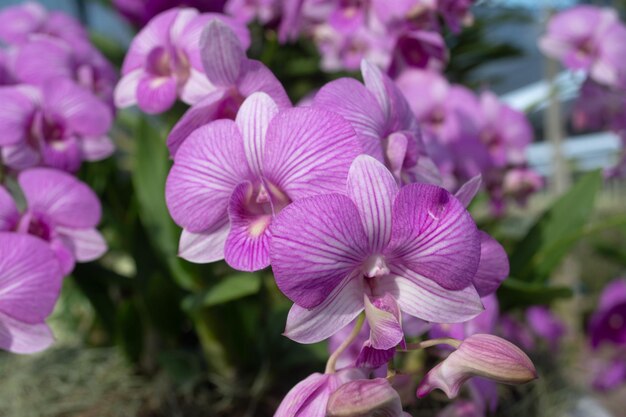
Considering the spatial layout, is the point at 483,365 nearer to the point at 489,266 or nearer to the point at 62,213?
the point at 489,266

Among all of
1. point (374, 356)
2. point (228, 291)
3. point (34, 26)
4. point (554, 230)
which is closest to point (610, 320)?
point (554, 230)

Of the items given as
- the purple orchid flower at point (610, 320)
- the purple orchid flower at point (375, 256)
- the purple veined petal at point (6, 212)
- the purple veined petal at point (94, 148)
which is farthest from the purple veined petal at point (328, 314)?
the purple orchid flower at point (610, 320)

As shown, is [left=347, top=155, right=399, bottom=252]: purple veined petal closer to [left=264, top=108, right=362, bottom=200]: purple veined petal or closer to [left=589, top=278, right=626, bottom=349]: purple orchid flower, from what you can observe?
[left=264, top=108, right=362, bottom=200]: purple veined petal

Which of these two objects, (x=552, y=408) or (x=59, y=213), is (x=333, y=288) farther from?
(x=552, y=408)

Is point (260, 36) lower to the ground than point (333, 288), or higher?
lower

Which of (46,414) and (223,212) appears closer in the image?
(223,212)

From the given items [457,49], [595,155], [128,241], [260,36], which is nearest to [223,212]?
[128,241]

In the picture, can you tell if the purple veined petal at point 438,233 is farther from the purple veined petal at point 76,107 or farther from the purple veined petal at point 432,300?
the purple veined petal at point 76,107
